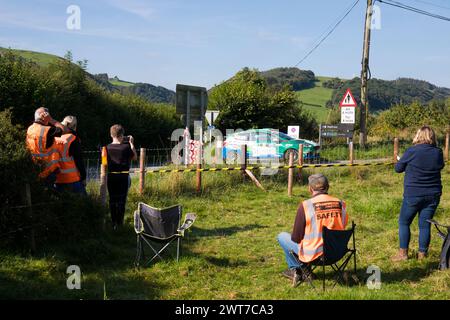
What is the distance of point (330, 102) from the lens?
221 ft

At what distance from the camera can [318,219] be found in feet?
18.0

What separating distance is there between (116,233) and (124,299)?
2826 mm

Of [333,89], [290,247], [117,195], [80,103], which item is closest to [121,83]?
[333,89]

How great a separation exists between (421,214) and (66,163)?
5.11 m

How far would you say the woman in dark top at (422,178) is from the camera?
6.47 meters

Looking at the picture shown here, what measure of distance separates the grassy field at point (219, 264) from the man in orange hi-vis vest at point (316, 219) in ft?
1.59

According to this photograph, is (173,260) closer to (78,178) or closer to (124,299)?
(124,299)

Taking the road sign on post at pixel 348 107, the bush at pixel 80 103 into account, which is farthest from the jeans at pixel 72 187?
the road sign on post at pixel 348 107

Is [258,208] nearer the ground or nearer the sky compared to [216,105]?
nearer the ground

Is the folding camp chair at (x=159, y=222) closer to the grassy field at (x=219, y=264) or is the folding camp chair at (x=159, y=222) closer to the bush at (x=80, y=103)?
the grassy field at (x=219, y=264)

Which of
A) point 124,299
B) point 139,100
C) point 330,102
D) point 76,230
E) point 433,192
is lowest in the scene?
point 124,299

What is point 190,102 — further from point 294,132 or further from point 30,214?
point 294,132

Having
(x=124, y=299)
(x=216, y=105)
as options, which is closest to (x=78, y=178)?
(x=124, y=299)
